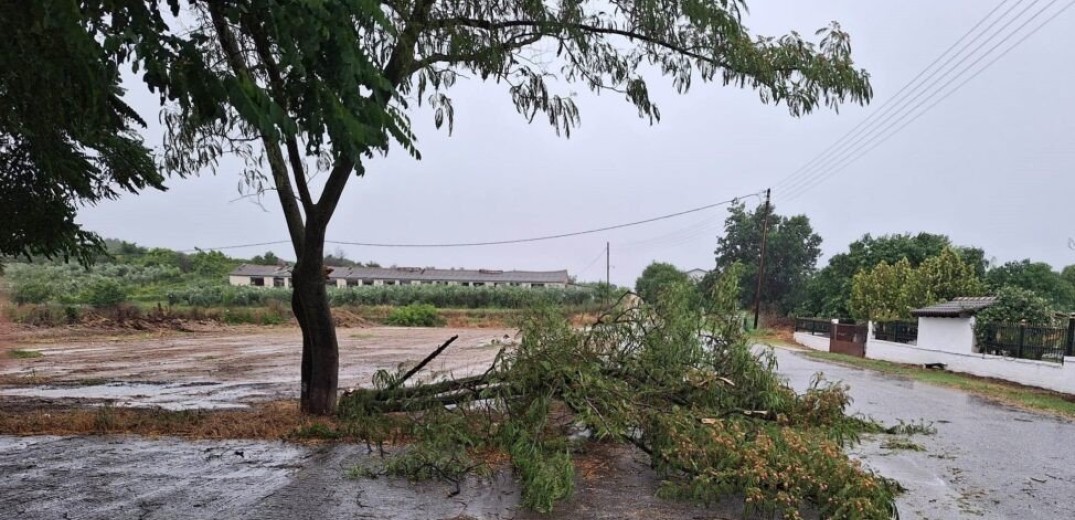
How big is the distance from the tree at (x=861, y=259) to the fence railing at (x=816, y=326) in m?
7.97

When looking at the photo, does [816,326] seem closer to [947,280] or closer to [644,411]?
[947,280]

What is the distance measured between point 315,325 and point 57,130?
11.3ft

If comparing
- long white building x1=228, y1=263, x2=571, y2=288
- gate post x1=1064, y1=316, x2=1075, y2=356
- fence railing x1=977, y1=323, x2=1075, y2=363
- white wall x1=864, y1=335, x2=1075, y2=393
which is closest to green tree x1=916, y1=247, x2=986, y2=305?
white wall x1=864, y1=335, x2=1075, y2=393

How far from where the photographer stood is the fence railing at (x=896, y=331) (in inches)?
995

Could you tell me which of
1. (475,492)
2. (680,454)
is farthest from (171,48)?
(680,454)

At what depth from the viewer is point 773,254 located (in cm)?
6762

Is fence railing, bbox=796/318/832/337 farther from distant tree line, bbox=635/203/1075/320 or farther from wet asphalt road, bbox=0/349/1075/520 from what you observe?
wet asphalt road, bbox=0/349/1075/520

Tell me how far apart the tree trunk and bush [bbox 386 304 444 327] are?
4302 centimetres

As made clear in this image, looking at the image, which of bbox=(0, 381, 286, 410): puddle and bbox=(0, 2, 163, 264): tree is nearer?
bbox=(0, 2, 163, 264): tree

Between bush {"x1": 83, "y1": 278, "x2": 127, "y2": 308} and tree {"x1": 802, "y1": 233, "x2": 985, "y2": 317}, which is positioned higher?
tree {"x1": 802, "y1": 233, "x2": 985, "y2": 317}

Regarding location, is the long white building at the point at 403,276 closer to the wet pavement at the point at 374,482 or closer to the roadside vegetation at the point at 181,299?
the roadside vegetation at the point at 181,299

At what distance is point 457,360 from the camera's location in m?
20.7

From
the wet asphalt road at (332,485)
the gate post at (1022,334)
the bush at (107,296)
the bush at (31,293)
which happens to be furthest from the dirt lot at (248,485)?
the bush at (31,293)

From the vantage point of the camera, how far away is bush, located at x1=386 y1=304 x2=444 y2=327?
51.7m
